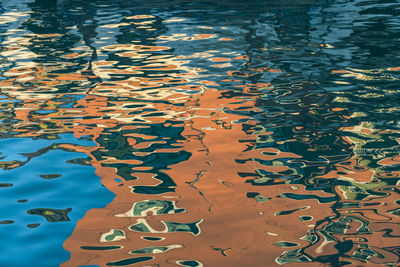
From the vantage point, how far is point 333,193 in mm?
4004

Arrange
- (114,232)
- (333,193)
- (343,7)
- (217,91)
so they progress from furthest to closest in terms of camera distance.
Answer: (343,7) → (217,91) → (333,193) → (114,232)

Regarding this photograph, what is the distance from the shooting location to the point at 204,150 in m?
4.97

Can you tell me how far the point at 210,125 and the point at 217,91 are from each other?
49.9 inches

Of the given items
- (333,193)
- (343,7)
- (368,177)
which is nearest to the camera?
(333,193)

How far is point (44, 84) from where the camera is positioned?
7.41m

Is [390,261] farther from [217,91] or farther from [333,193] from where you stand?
[217,91]

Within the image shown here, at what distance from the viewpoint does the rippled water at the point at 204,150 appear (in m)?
3.38

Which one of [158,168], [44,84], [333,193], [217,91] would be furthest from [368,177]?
[44,84]

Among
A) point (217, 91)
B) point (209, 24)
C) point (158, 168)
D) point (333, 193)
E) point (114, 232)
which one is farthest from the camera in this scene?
point (209, 24)

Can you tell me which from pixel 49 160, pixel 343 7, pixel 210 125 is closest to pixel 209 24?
pixel 343 7

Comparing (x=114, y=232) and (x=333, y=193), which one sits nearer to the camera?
(x=114, y=232)

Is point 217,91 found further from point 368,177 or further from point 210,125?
point 368,177

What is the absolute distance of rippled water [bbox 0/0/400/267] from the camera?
11.1 feet

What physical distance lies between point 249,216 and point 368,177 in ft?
3.99
